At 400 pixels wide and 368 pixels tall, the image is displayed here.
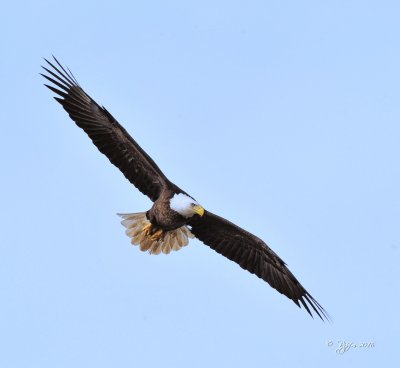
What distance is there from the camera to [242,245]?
12031 mm

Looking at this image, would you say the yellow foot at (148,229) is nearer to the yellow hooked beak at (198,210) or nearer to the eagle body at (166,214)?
the eagle body at (166,214)

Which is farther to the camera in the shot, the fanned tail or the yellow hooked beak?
the fanned tail

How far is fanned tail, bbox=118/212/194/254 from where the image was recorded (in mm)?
12219

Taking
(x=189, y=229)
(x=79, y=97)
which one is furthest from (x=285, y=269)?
(x=79, y=97)

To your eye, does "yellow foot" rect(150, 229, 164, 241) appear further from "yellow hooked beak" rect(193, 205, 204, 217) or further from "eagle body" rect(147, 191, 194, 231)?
"yellow hooked beak" rect(193, 205, 204, 217)

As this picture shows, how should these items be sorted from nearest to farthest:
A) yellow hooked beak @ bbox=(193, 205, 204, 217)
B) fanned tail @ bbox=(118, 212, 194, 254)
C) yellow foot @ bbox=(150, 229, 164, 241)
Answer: yellow hooked beak @ bbox=(193, 205, 204, 217) → yellow foot @ bbox=(150, 229, 164, 241) → fanned tail @ bbox=(118, 212, 194, 254)

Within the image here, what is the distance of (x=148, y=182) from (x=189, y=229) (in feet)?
2.91

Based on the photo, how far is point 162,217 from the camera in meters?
11.3

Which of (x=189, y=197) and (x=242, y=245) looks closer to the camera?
(x=189, y=197)

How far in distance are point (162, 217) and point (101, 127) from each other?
1179mm

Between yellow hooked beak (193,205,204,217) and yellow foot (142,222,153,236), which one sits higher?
yellow hooked beak (193,205,204,217)

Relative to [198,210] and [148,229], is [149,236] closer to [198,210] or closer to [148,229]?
[148,229]

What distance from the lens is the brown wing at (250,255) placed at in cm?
1195

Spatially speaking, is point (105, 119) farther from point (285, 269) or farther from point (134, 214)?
point (285, 269)
